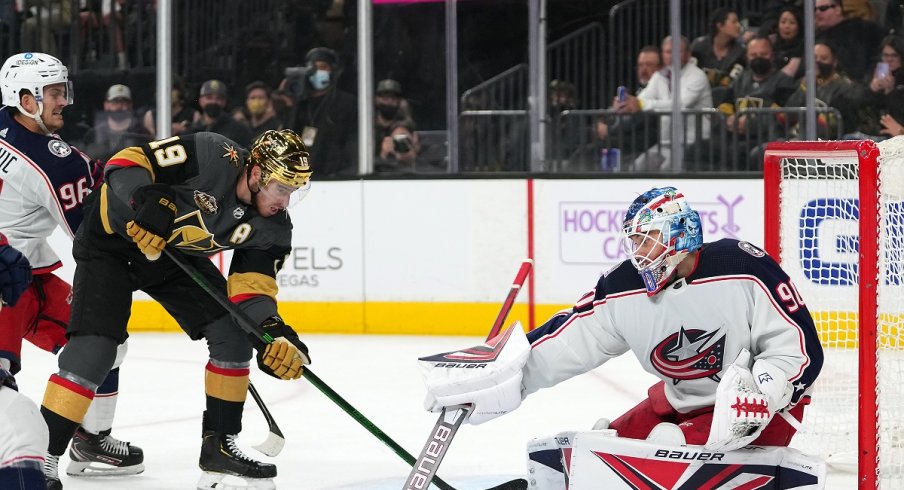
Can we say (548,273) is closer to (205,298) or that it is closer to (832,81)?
(832,81)

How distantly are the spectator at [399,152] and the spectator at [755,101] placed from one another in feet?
5.03

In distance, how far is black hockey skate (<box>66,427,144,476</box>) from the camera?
11.8ft

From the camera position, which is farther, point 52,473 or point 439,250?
point 439,250

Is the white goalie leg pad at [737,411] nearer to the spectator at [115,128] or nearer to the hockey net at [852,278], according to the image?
the hockey net at [852,278]

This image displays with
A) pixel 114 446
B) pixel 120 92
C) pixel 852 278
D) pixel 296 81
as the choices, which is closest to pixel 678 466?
pixel 114 446

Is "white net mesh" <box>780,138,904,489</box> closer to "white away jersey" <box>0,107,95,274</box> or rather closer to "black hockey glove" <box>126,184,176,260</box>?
"black hockey glove" <box>126,184,176,260</box>

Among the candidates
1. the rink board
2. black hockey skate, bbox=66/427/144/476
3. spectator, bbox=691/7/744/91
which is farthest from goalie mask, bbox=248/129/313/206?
spectator, bbox=691/7/744/91

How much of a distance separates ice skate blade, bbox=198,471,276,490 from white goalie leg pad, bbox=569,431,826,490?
982 millimetres

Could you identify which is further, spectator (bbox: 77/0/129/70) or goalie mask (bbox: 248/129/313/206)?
spectator (bbox: 77/0/129/70)

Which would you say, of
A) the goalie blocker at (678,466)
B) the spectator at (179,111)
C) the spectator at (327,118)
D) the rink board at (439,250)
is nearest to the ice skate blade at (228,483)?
the goalie blocker at (678,466)

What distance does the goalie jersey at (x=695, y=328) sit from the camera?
269 cm

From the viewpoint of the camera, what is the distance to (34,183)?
341 cm

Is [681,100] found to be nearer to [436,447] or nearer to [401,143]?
[401,143]

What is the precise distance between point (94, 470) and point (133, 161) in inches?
36.6
